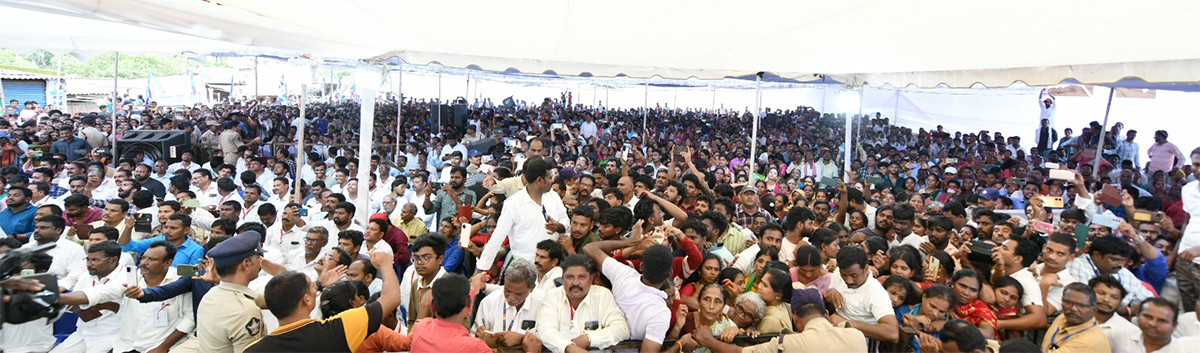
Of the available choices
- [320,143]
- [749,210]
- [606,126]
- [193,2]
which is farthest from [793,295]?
[606,126]

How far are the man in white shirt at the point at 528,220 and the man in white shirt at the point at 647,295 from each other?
31.5 inches

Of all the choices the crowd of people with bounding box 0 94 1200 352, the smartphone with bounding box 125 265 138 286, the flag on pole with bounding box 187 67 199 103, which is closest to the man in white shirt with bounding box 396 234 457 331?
the crowd of people with bounding box 0 94 1200 352

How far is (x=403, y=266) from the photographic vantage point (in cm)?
526

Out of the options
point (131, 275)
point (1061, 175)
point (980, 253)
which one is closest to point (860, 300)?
point (980, 253)

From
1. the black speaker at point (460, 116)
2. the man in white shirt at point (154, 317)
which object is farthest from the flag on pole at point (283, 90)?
the man in white shirt at point (154, 317)

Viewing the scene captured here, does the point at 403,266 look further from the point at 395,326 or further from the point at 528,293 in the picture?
the point at 528,293

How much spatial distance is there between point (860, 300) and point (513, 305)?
1893 mm

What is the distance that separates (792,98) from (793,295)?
28535 millimetres

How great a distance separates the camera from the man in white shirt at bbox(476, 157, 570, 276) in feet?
13.9

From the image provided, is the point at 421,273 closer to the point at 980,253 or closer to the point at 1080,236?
the point at 980,253

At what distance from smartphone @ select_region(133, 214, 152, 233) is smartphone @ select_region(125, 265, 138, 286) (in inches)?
34.6

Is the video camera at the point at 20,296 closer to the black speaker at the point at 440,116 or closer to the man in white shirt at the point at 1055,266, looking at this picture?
the man in white shirt at the point at 1055,266

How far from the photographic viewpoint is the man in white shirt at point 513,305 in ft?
11.4

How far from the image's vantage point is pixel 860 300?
12.2ft
